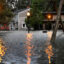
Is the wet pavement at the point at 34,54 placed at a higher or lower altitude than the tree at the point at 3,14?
higher

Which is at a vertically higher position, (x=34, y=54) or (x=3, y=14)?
(x=34, y=54)

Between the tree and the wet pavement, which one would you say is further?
the tree

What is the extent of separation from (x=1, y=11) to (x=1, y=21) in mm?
2526

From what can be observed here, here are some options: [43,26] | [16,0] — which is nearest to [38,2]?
[43,26]

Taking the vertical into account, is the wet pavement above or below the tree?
above

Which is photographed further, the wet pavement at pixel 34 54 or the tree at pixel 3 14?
the tree at pixel 3 14

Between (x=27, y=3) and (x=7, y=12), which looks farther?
(x=27, y=3)

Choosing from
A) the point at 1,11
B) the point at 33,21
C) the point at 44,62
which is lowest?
the point at 33,21

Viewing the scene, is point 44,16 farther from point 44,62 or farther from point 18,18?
point 44,62

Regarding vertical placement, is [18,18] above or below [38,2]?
below

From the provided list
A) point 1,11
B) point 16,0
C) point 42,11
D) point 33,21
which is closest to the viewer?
point 1,11

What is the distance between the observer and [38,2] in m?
72.8

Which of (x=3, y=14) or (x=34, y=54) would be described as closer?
(x=34, y=54)

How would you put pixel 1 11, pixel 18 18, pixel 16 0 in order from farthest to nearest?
1. pixel 16 0
2. pixel 18 18
3. pixel 1 11
